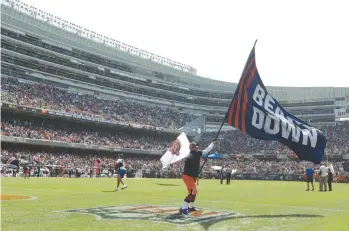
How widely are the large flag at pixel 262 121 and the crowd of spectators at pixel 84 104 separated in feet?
145

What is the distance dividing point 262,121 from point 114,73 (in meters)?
67.8

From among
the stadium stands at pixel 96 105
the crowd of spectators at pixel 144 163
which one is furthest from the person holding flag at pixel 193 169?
the stadium stands at pixel 96 105

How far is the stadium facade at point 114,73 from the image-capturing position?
207 feet

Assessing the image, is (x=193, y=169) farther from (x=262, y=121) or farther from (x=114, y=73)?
(x=114, y=73)

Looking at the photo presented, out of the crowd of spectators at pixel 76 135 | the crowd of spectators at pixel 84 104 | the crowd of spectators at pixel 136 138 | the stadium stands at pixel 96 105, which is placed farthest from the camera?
the crowd of spectators at pixel 84 104

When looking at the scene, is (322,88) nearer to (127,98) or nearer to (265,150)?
(265,150)

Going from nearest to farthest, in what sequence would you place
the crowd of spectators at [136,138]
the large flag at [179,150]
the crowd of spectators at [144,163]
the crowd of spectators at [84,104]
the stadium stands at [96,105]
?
the large flag at [179,150], the crowd of spectators at [144,163], the crowd of spectators at [136,138], the stadium stands at [96,105], the crowd of spectators at [84,104]

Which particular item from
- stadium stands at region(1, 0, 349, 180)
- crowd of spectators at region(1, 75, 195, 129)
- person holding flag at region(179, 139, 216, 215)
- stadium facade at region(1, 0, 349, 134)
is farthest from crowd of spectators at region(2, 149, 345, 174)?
person holding flag at region(179, 139, 216, 215)

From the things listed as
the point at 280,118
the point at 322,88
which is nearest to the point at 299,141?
the point at 280,118

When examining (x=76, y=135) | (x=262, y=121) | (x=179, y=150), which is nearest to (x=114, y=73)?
(x=76, y=135)

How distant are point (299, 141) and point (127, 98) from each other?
69.7 meters

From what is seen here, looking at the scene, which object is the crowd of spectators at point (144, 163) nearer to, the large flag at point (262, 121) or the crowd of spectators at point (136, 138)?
the crowd of spectators at point (136, 138)

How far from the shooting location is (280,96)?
3947 inches

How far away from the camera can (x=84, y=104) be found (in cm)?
6469
